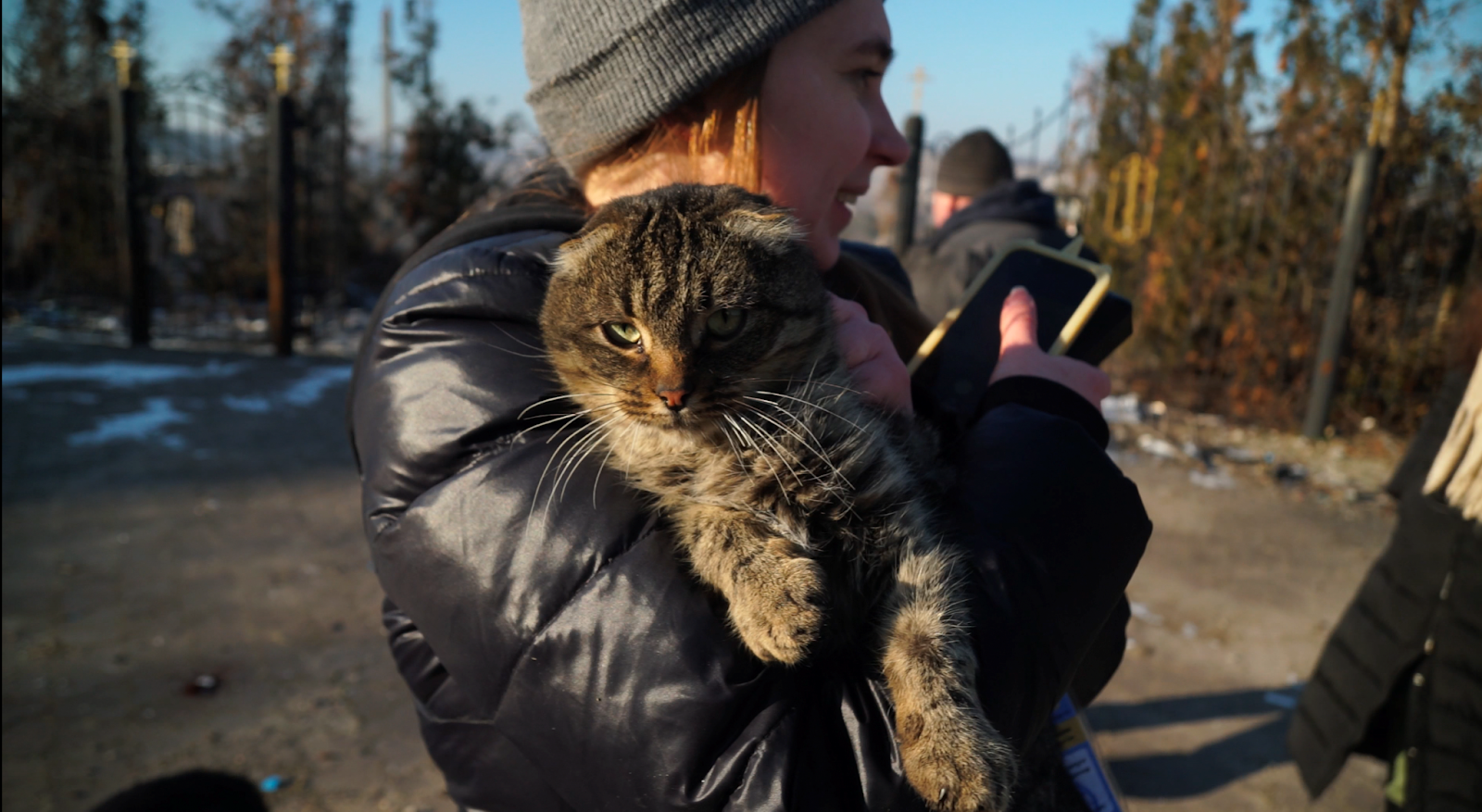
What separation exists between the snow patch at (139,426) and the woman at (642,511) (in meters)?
5.69

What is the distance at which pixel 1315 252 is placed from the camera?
27.8ft

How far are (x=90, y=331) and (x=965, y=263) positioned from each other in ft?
32.0

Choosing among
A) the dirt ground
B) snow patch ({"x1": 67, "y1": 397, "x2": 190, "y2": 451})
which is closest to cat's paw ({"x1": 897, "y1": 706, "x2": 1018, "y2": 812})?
the dirt ground

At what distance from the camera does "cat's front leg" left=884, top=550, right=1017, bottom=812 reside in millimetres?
1331

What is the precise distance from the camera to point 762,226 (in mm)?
1668

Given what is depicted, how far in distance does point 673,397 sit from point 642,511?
0.83 ft

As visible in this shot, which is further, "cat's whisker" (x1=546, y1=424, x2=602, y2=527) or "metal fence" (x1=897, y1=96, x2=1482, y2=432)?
"metal fence" (x1=897, y1=96, x2=1482, y2=432)

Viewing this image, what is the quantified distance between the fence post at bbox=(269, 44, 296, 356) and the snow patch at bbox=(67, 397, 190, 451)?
209 centimetres

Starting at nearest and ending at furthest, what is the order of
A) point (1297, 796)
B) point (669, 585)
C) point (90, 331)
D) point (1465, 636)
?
1. point (669, 585)
2. point (1465, 636)
3. point (1297, 796)
4. point (90, 331)

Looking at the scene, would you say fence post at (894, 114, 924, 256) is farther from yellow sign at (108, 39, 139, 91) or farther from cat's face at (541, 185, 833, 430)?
yellow sign at (108, 39, 139, 91)

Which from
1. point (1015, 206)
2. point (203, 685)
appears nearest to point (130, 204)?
Answer: point (203, 685)

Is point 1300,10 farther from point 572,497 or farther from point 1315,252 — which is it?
point 572,497

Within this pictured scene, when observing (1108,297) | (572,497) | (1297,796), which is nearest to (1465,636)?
(1297,796)

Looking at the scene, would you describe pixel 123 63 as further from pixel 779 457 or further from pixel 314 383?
pixel 779 457
